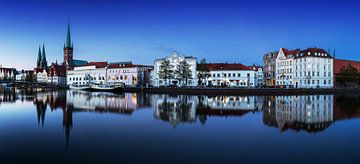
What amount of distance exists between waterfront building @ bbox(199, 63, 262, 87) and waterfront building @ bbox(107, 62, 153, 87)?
23094mm

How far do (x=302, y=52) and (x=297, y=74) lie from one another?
590cm

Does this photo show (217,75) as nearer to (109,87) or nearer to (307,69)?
(307,69)

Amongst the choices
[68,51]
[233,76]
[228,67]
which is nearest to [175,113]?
[233,76]

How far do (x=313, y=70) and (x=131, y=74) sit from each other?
176 feet

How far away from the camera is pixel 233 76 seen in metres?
82.2

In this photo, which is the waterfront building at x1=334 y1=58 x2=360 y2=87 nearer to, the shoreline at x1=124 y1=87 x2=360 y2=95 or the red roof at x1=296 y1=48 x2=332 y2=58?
the red roof at x1=296 y1=48 x2=332 y2=58

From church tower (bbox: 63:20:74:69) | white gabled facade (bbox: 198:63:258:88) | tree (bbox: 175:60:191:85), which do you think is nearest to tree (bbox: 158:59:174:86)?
tree (bbox: 175:60:191:85)

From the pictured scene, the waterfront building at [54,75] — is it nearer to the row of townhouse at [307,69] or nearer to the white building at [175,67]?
the white building at [175,67]

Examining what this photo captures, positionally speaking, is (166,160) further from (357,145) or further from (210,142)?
(357,145)

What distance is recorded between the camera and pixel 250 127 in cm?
1630

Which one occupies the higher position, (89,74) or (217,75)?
(89,74)

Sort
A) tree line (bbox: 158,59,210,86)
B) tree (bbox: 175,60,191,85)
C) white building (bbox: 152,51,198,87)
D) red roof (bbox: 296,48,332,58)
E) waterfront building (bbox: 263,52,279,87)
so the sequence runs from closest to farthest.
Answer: red roof (bbox: 296,48,332,58), tree line (bbox: 158,59,210,86), tree (bbox: 175,60,191,85), white building (bbox: 152,51,198,87), waterfront building (bbox: 263,52,279,87)

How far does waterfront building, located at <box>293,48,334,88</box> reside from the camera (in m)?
75.4

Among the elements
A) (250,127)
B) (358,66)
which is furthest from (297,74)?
(250,127)
